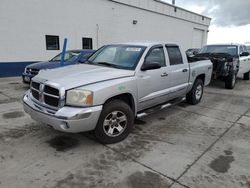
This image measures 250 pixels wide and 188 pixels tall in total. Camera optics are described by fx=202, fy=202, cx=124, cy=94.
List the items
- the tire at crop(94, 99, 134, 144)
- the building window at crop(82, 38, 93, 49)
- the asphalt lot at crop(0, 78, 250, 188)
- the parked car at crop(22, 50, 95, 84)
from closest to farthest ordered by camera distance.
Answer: the asphalt lot at crop(0, 78, 250, 188)
the tire at crop(94, 99, 134, 144)
the parked car at crop(22, 50, 95, 84)
the building window at crop(82, 38, 93, 49)

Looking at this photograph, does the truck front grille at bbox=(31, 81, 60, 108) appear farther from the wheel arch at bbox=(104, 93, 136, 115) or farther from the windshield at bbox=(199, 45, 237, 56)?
the windshield at bbox=(199, 45, 237, 56)

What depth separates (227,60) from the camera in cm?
765

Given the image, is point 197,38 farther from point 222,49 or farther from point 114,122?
point 114,122

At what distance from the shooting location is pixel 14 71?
10.4 metres

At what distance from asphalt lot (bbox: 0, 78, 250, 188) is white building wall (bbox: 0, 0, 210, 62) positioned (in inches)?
266

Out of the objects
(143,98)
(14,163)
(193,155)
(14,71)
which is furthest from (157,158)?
(14,71)

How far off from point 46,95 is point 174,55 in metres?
3.00

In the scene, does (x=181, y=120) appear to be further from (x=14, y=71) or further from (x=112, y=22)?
(x=112, y=22)

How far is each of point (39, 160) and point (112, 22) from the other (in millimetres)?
12671

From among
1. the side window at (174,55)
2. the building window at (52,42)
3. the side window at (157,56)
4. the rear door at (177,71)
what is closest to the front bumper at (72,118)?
the side window at (157,56)

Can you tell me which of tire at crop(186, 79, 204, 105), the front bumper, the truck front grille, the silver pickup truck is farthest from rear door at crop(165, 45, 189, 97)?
the truck front grille

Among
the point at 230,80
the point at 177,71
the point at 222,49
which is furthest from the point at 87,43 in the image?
the point at 177,71

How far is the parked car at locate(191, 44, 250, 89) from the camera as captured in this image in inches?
304

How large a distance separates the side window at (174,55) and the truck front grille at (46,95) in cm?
263
